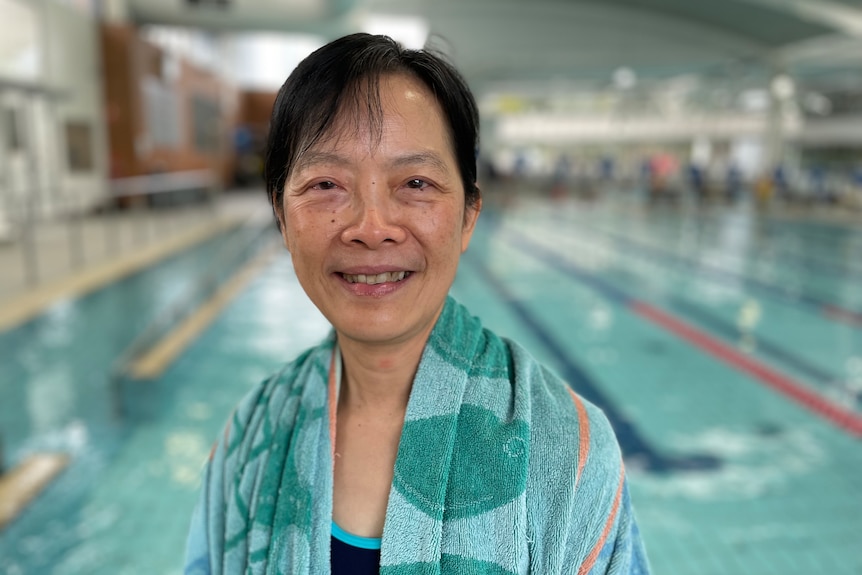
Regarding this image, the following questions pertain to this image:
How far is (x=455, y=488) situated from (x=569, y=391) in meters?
0.19

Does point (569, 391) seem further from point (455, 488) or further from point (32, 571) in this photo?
point (32, 571)

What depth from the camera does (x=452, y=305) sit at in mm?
858

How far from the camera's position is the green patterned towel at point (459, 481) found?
0.70 m

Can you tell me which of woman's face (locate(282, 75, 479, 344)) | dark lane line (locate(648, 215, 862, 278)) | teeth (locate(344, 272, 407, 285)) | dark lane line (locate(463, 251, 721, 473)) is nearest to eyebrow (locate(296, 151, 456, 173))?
woman's face (locate(282, 75, 479, 344))

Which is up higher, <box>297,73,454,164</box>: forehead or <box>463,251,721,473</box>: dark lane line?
<box>297,73,454,164</box>: forehead

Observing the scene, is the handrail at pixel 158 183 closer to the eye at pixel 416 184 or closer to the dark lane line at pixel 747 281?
the dark lane line at pixel 747 281

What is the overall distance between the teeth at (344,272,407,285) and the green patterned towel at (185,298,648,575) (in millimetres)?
110

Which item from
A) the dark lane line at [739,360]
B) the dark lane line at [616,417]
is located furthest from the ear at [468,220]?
the dark lane line at [739,360]

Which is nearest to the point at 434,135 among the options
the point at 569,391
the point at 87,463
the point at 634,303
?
the point at 569,391

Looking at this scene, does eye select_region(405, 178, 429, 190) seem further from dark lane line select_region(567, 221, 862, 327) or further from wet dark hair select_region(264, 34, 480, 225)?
dark lane line select_region(567, 221, 862, 327)

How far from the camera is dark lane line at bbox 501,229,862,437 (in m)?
3.37

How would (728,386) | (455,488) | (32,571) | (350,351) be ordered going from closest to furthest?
(455,488) → (350,351) → (32,571) → (728,386)

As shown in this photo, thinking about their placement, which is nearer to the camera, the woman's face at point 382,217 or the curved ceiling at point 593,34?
the woman's face at point 382,217

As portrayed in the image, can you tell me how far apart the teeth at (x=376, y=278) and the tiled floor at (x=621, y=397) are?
187 centimetres
